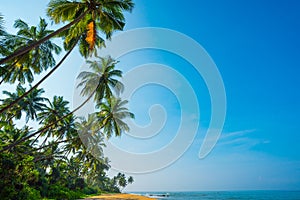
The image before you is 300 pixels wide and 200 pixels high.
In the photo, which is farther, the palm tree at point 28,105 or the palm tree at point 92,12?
the palm tree at point 28,105

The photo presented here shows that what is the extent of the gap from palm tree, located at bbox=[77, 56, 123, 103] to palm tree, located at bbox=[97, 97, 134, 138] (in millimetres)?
2837

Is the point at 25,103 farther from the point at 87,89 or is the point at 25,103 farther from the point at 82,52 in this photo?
the point at 82,52

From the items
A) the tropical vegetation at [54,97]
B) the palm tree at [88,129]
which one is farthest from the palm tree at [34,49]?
the palm tree at [88,129]

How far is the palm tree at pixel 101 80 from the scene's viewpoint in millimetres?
21328

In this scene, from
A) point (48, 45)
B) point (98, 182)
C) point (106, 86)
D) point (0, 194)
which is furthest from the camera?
point (98, 182)

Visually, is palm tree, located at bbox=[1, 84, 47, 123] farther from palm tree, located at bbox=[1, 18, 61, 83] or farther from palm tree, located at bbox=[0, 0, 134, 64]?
palm tree, located at bbox=[0, 0, 134, 64]

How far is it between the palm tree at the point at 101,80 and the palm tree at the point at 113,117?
9.31 ft

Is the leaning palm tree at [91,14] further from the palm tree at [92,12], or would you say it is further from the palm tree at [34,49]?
the palm tree at [34,49]

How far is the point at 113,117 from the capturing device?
24578 mm

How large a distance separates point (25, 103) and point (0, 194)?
12.7m

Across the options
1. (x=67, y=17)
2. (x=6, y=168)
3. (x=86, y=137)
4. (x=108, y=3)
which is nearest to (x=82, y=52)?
(x=67, y=17)

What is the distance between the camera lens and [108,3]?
13.1 metres

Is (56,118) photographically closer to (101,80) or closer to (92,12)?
(101,80)

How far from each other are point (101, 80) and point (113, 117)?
Result: 479 centimetres
